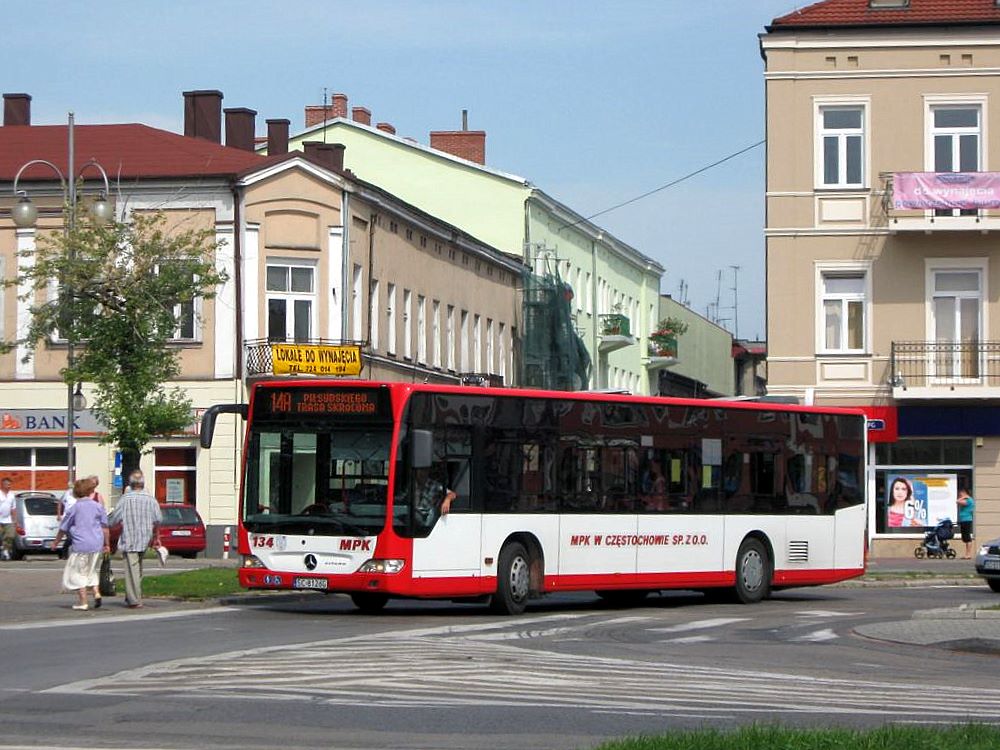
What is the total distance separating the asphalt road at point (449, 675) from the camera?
11.5m

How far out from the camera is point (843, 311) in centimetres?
4331

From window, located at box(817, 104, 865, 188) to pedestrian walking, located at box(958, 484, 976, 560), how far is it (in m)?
7.69

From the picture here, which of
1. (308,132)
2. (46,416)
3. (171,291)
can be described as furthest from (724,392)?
(171,291)

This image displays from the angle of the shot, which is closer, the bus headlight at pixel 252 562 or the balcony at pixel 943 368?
the bus headlight at pixel 252 562

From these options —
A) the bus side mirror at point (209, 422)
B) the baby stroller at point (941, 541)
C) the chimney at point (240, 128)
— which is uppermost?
the chimney at point (240, 128)

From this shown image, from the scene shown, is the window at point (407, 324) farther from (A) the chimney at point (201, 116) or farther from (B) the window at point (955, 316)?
(B) the window at point (955, 316)

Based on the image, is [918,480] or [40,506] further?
[40,506]

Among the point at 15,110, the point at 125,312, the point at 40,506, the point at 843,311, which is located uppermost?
the point at 15,110

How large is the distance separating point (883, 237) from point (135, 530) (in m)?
24.6

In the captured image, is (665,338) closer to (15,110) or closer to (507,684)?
(15,110)

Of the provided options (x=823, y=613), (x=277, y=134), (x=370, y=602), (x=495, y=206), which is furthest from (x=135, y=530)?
(x=495, y=206)

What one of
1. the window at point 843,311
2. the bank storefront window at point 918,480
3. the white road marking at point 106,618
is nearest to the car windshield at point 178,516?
the window at point 843,311

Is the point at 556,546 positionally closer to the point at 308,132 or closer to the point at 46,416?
the point at 46,416

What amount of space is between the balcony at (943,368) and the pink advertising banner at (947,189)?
3.29 meters
